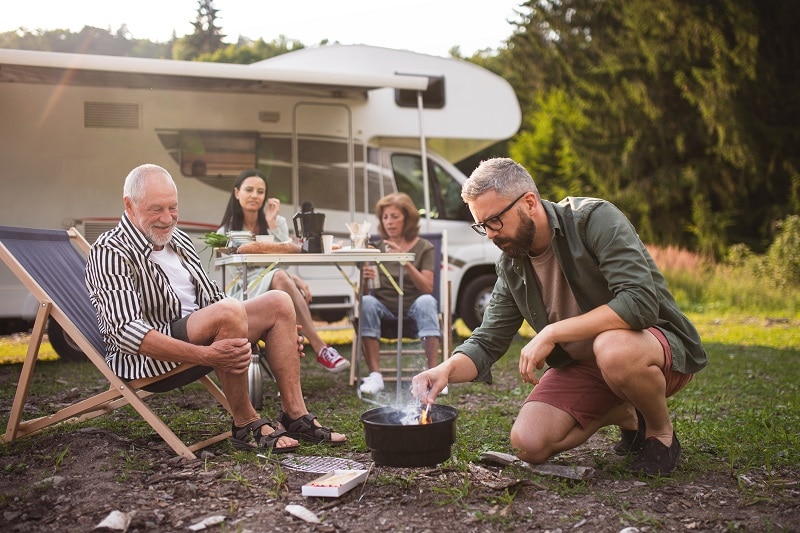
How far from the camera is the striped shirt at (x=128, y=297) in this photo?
295 cm

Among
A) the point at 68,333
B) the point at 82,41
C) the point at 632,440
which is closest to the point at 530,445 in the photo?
the point at 632,440

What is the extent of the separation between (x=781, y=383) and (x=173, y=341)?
3721 millimetres

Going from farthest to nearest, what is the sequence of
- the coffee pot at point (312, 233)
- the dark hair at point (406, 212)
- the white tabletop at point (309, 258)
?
the dark hair at point (406, 212) < the coffee pot at point (312, 233) < the white tabletop at point (309, 258)

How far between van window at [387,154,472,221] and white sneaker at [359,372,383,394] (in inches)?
109

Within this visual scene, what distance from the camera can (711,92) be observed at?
526 inches

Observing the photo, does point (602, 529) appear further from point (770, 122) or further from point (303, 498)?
point (770, 122)

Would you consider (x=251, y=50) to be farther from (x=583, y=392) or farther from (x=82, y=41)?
(x=583, y=392)

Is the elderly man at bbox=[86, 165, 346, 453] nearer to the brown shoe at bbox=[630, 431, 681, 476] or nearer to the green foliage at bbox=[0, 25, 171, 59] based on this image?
the brown shoe at bbox=[630, 431, 681, 476]

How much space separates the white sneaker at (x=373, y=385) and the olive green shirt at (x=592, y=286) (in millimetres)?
1772

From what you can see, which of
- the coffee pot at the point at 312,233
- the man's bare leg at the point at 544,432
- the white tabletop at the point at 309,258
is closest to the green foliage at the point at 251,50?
the coffee pot at the point at 312,233

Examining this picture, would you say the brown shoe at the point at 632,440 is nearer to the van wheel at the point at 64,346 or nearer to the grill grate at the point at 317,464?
the grill grate at the point at 317,464

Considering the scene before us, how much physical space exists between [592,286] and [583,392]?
Answer: 411mm

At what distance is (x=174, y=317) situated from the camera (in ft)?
10.4

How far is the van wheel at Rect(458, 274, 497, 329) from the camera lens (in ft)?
24.0
